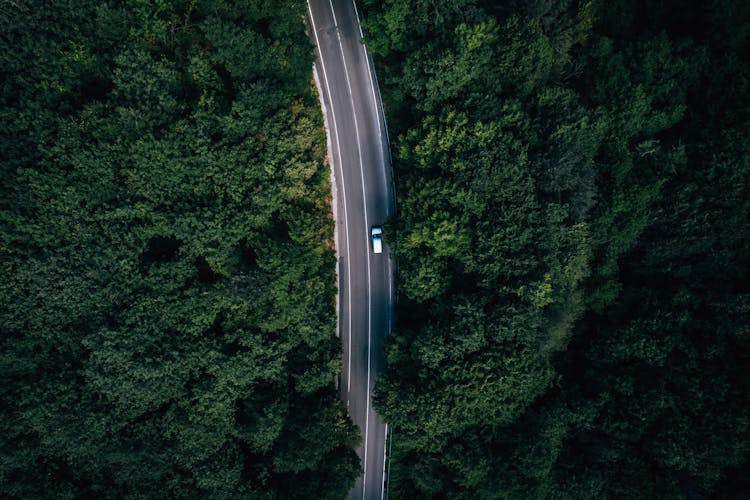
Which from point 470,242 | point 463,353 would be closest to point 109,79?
point 470,242

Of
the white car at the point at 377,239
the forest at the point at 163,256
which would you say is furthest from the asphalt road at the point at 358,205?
the forest at the point at 163,256

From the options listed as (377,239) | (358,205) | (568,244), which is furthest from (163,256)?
(568,244)

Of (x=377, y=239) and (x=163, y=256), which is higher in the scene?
(x=377, y=239)

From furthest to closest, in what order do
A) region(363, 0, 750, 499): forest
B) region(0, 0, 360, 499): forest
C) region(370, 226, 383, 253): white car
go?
region(370, 226, 383, 253): white car < region(363, 0, 750, 499): forest < region(0, 0, 360, 499): forest

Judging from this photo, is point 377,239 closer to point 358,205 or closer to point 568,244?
point 358,205

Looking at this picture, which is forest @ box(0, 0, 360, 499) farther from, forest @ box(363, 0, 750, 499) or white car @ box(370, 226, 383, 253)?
forest @ box(363, 0, 750, 499)

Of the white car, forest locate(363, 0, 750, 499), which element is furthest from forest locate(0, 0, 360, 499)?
forest locate(363, 0, 750, 499)

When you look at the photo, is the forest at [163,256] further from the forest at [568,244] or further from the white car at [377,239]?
the forest at [568,244]
